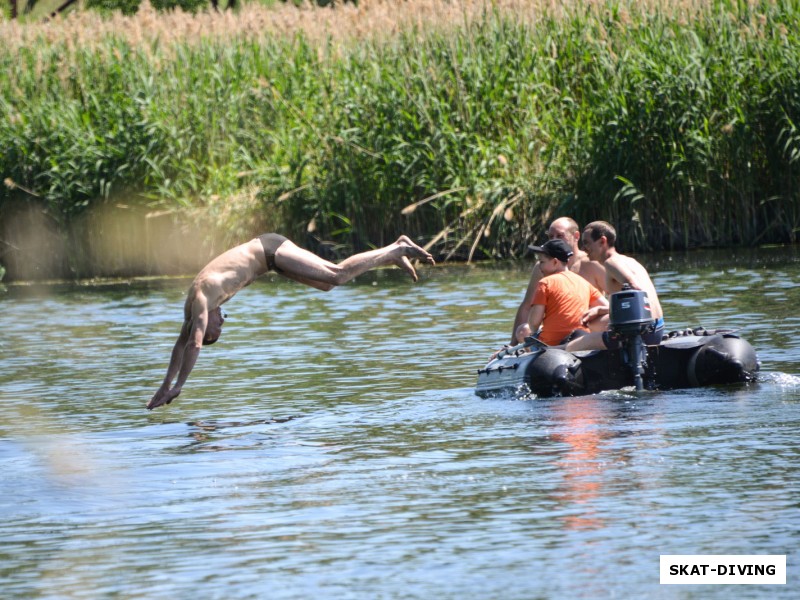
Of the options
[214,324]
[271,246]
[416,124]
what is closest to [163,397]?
[214,324]

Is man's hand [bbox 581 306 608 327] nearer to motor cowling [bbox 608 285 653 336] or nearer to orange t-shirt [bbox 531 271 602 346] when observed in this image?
orange t-shirt [bbox 531 271 602 346]

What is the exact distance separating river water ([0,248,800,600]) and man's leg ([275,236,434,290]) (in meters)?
0.90

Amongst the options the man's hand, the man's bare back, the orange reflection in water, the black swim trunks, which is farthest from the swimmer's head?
the man's bare back

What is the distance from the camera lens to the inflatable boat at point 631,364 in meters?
10.5

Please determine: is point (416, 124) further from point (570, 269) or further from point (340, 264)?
point (340, 264)

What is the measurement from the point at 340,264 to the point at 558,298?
1.66 meters

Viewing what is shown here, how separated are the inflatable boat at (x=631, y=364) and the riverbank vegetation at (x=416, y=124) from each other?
9254mm

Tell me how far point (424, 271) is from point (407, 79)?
2701mm

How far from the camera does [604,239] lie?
11445 millimetres

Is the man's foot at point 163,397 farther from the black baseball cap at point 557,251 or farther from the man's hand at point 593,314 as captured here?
the man's hand at point 593,314

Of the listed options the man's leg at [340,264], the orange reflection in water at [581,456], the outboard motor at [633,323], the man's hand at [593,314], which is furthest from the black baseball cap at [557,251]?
the orange reflection in water at [581,456]

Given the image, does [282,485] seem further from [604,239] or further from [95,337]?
[95,337]

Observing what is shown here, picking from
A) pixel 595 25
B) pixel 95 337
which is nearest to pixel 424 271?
pixel 595 25

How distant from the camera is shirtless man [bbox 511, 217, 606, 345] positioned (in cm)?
1162
